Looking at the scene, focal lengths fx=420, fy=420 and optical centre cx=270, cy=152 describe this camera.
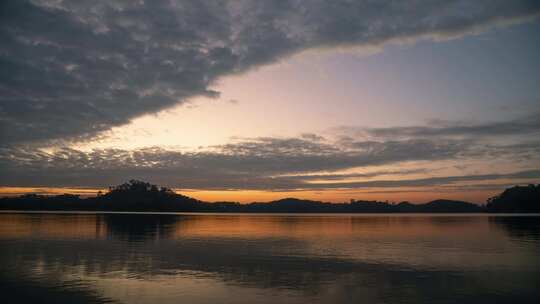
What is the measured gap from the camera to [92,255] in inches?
1324

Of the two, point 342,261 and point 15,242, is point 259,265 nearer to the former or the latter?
point 342,261

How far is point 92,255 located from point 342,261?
19.8 metres

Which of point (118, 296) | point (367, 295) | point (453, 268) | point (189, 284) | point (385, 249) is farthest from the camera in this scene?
point (385, 249)

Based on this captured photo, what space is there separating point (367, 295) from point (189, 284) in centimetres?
947

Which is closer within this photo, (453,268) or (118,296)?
(118,296)

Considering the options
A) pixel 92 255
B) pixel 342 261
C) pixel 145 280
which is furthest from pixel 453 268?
pixel 92 255

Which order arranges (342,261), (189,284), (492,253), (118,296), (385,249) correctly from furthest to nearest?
(385,249) → (492,253) → (342,261) → (189,284) → (118,296)

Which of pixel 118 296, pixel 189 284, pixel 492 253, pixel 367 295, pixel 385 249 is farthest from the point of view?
pixel 385 249

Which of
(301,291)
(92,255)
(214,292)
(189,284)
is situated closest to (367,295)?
(301,291)

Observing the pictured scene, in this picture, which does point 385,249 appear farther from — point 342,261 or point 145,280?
point 145,280

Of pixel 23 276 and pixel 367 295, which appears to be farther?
pixel 23 276

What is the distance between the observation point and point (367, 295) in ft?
69.2

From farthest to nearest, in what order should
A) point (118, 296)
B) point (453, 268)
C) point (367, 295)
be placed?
1. point (453, 268)
2. point (367, 295)
3. point (118, 296)

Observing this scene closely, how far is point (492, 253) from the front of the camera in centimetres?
3862
